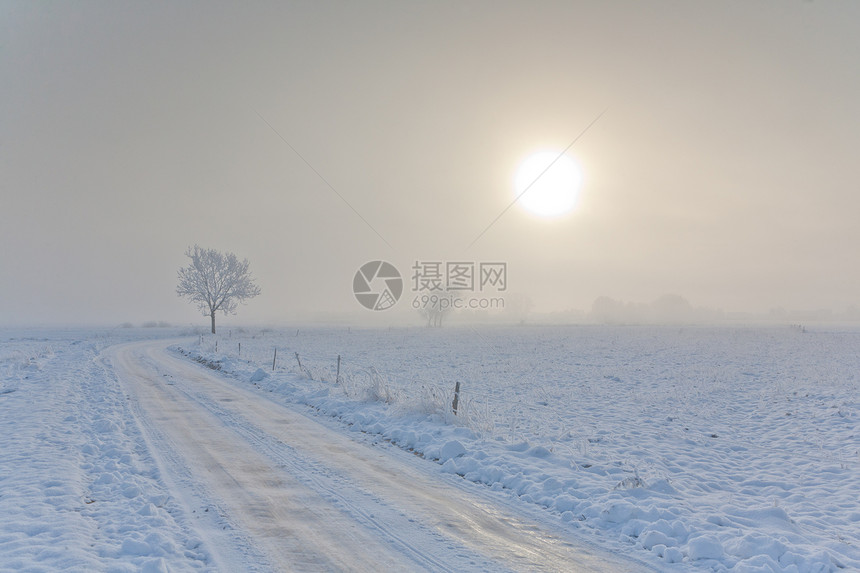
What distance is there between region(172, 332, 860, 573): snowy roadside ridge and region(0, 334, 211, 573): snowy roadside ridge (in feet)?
19.0

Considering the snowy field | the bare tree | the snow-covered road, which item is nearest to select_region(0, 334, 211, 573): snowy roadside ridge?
the snowy field

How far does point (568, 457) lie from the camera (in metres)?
12.0

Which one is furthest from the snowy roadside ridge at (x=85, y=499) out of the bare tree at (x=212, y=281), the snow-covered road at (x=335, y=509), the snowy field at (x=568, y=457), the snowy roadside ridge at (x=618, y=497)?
the bare tree at (x=212, y=281)

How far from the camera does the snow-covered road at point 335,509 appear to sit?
21.9 ft

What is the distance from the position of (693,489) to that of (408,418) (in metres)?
8.04

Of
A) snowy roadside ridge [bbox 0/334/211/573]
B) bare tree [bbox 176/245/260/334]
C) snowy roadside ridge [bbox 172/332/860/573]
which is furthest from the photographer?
bare tree [bbox 176/245/260/334]

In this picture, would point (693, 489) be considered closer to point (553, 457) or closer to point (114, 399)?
point (553, 457)

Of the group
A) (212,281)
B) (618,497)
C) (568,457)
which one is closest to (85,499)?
(618,497)

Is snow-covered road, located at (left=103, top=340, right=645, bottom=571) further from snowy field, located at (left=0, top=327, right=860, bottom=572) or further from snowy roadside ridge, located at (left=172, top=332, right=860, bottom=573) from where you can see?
snowy roadside ridge, located at (left=172, top=332, right=860, bottom=573)

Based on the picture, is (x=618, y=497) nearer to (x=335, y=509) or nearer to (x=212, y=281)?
(x=335, y=509)

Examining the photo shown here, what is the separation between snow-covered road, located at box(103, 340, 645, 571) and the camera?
263 inches

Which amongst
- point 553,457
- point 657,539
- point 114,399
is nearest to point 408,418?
point 553,457

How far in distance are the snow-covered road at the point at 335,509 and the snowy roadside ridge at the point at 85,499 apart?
15.2 inches

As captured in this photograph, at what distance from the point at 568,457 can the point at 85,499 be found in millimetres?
10034
